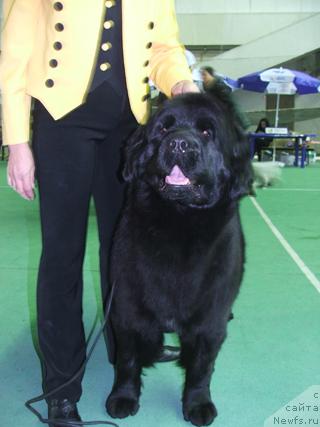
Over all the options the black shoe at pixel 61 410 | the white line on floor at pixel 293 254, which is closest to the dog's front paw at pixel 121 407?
the black shoe at pixel 61 410

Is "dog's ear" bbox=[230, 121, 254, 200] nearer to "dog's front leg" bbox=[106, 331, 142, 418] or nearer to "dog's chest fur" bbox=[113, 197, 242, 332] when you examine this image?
"dog's chest fur" bbox=[113, 197, 242, 332]

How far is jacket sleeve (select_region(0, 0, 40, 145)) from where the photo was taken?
128 centimetres

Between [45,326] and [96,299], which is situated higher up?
[45,326]

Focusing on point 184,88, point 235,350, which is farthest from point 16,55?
point 235,350

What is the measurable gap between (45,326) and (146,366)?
1.53 feet

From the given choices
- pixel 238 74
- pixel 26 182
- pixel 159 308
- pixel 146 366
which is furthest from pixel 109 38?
pixel 238 74

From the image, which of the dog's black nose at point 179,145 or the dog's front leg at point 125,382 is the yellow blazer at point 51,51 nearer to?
the dog's black nose at point 179,145

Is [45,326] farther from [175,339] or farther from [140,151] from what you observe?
[175,339]

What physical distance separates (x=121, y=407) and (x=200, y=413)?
27cm

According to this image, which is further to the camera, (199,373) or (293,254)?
(293,254)

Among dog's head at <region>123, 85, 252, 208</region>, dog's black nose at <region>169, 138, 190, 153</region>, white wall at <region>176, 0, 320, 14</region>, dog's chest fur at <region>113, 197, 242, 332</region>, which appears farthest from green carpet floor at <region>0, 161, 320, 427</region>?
white wall at <region>176, 0, 320, 14</region>

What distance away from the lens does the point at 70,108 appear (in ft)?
4.33

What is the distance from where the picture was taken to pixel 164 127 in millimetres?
1466

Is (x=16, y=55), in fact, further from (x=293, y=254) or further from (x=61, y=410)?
(x=293, y=254)
